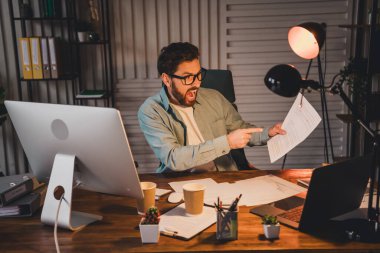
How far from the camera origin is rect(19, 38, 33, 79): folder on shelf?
11.5ft

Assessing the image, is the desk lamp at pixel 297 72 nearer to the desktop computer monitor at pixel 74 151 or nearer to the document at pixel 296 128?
the document at pixel 296 128

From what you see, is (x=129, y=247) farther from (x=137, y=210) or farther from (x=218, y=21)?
(x=218, y=21)

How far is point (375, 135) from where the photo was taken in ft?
4.35

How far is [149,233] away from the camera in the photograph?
1.37 m

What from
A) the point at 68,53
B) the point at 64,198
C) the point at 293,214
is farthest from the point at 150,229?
the point at 68,53

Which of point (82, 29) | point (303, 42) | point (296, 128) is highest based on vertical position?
point (82, 29)

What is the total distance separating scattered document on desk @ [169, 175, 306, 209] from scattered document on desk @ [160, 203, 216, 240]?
0.11 metres

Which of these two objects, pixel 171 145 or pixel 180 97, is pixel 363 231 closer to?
pixel 171 145

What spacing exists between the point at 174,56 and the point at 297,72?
0.83 metres

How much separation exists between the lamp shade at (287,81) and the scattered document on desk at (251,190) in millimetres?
421

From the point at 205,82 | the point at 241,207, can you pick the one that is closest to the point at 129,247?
the point at 241,207

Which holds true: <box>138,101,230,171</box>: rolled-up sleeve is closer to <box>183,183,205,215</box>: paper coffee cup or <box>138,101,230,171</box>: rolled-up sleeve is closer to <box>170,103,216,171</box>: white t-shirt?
<box>170,103,216,171</box>: white t-shirt

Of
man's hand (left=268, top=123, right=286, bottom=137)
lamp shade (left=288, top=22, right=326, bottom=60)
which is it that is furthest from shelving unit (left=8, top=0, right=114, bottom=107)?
man's hand (left=268, top=123, right=286, bottom=137)

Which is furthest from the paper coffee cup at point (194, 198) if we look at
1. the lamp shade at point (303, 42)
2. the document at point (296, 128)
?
the lamp shade at point (303, 42)
